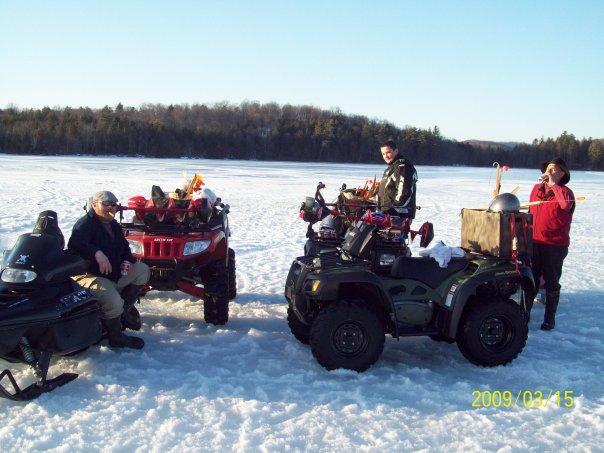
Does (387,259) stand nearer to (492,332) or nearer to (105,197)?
(492,332)

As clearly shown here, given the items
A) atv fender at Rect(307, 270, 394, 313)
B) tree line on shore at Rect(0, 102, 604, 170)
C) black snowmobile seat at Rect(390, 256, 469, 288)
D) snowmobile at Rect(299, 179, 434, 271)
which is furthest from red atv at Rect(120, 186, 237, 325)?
tree line on shore at Rect(0, 102, 604, 170)

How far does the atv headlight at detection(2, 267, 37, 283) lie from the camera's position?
155 inches

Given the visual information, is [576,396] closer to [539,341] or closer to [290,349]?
[539,341]

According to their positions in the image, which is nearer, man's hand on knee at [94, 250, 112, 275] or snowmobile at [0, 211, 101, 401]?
snowmobile at [0, 211, 101, 401]

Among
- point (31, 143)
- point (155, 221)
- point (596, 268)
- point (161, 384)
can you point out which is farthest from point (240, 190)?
point (31, 143)

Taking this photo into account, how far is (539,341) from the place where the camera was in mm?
5535

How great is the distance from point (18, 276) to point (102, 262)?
76cm

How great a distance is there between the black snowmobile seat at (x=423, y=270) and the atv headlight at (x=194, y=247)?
1.90 m

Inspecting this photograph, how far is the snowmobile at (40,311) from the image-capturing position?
379 cm

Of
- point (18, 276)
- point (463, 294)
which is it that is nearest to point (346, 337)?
point (463, 294)

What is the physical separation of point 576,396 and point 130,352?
138 inches

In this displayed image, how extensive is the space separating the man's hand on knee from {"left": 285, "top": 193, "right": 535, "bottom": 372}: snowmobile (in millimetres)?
1527

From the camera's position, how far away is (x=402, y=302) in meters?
4.71

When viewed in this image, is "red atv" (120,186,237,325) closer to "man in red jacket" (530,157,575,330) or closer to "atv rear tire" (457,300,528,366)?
"atv rear tire" (457,300,528,366)
